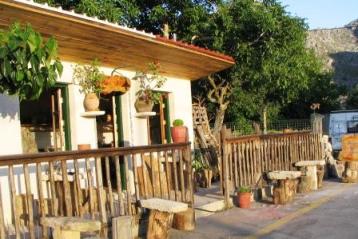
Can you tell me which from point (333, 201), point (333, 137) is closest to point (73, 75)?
point (333, 201)

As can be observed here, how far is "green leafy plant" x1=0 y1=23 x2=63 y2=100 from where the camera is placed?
4.75 meters

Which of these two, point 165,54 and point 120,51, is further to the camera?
point 165,54

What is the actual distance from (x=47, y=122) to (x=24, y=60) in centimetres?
514

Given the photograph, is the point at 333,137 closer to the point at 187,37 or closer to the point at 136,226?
the point at 187,37

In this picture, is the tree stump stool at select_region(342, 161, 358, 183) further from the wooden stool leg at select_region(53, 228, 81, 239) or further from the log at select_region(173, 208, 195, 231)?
the wooden stool leg at select_region(53, 228, 81, 239)

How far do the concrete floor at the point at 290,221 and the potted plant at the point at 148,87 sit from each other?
8.96 ft

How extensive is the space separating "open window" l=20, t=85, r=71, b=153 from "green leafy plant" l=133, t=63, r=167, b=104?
80.5 inches

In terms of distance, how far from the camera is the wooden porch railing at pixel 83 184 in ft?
18.8

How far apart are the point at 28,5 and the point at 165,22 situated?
11.3 metres

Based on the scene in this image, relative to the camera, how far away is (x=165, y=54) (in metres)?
10.5

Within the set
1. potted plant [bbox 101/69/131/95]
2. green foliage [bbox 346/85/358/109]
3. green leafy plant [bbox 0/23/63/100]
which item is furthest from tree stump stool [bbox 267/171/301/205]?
green foliage [bbox 346/85/358/109]

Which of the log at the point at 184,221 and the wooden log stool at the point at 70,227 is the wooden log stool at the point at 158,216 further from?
the wooden log stool at the point at 70,227

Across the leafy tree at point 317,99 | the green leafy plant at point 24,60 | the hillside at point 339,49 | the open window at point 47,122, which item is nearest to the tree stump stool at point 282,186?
the open window at point 47,122

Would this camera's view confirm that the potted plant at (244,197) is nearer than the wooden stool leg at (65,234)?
No
